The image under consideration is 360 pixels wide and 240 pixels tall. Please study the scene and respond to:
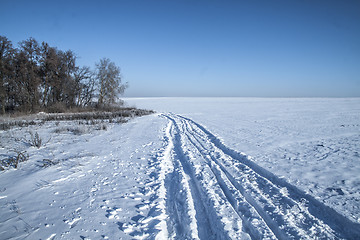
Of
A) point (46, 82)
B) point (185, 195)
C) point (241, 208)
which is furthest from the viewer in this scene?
point (46, 82)

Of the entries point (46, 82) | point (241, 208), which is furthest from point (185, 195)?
point (46, 82)

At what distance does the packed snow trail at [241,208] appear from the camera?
2334 mm

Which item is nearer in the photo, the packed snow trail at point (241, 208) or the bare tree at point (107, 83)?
the packed snow trail at point (241, 208)

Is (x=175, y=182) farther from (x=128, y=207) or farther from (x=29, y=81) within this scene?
(x=29, y=81)

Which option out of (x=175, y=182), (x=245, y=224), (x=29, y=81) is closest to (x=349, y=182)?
Answer: (x=245, y=224)

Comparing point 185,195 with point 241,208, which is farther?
point 185,195

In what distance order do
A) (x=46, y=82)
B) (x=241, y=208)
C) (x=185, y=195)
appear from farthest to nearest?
(x=46, y=82) → (x=185, y=195) → (x=241, y=208)

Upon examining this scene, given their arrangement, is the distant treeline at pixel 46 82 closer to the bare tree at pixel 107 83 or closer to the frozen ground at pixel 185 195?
the bare tree at pixel 107 83

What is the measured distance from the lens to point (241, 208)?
111 inches

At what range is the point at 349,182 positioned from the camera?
360 centimetres

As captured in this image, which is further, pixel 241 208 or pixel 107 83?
pixel 107 83

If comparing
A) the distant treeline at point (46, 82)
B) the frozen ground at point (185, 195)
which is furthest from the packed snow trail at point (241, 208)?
the distant treeline at point (46, 82)

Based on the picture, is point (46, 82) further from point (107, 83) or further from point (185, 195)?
point (185, 195)

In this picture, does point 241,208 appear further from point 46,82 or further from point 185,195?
point 46,82
